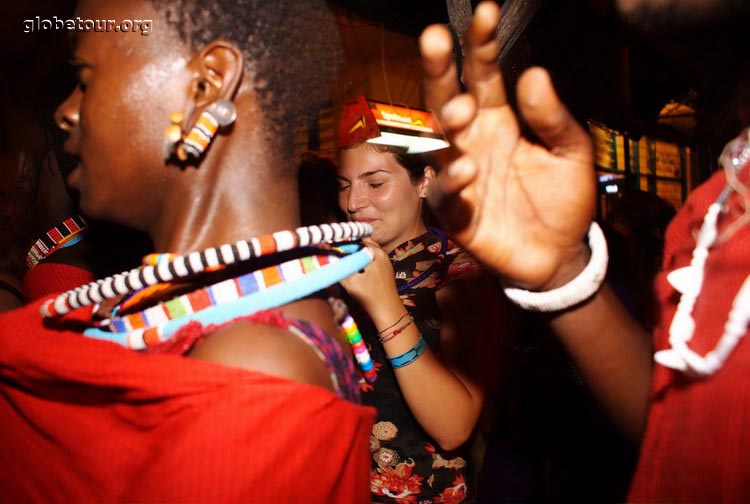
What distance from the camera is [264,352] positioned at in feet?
2.42

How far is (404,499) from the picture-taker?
5.24 feet

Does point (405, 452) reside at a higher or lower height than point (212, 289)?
lower

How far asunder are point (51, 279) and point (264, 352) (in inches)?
52.3

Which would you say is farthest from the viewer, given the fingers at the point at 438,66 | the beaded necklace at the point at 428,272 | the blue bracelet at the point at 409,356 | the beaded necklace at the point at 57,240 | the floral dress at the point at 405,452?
the beaded necklace at the point at 428,272

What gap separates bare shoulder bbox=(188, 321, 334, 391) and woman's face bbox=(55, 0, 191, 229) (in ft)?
1.25

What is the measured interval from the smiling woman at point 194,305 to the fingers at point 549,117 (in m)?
0.45

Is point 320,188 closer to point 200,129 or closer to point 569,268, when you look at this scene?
point 200,129

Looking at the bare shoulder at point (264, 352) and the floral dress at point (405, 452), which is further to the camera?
the floral dress at point (405, 452)

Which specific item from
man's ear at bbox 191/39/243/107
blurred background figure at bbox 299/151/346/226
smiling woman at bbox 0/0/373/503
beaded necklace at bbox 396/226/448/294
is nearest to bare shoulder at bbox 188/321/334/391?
smiling woman at bbox 0/0/373/503

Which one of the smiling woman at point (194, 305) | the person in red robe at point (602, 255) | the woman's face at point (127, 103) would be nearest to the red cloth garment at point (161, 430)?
the smiling woman at point (194, 305)

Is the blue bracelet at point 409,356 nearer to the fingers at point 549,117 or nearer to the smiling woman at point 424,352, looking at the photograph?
the smiling woman at point 424,352

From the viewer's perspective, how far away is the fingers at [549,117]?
72cm

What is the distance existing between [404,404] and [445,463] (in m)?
0.25

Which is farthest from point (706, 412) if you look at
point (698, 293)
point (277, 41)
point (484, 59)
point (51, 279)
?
point (51, 279)
